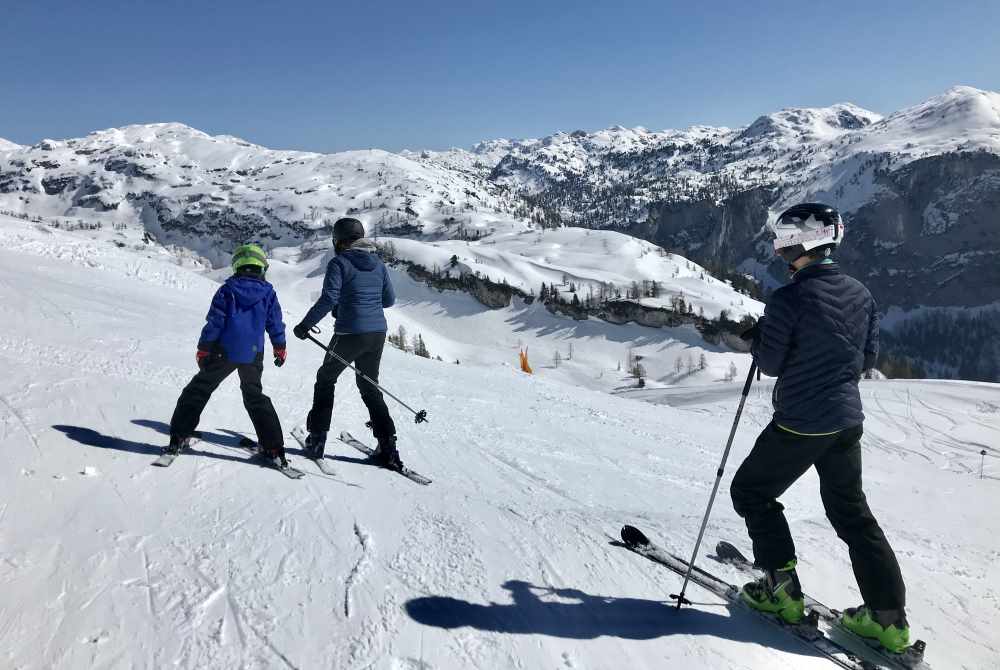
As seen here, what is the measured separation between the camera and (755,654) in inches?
137

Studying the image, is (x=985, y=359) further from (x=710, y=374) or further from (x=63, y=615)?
(x=63, y=615)

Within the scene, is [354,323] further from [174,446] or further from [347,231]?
[174,446]

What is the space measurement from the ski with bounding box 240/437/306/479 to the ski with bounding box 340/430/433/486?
43.7 inches

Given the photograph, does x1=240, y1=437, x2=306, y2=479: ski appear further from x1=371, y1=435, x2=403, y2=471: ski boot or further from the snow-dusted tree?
the snow-dusted tree

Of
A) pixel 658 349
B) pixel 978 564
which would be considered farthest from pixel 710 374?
pixel 978 564

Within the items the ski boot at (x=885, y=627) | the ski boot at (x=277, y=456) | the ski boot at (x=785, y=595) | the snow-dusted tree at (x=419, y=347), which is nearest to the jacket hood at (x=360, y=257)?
the ski boot at (x=277, y=456)

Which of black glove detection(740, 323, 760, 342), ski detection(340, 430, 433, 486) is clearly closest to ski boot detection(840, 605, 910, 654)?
black glove detection(740, 323, 760, 342)

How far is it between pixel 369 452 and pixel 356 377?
1231mm

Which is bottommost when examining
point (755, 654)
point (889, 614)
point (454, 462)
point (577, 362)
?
point (577, 362)

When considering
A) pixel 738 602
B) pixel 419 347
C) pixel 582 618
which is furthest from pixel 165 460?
pixel 419 347

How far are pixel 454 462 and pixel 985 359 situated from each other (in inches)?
10111

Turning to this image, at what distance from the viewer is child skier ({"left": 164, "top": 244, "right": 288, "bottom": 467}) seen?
212 inches

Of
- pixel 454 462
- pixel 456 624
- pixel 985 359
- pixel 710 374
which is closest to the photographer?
pixel 456 624

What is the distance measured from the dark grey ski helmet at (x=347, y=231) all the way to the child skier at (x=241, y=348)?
0.79 metres
